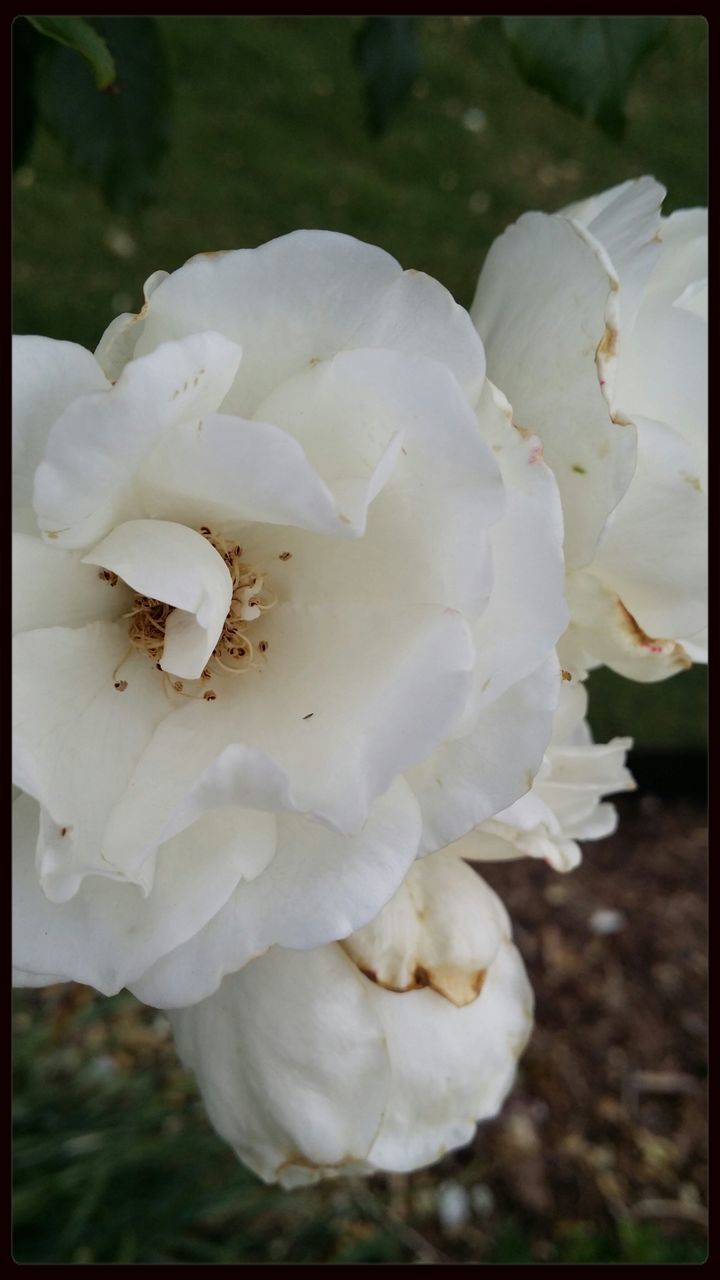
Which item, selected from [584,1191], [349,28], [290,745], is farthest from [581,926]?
[349,28]

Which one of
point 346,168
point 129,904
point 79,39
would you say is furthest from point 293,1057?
point 346,168

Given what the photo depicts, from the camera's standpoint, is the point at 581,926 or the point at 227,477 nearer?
the point at 227,477

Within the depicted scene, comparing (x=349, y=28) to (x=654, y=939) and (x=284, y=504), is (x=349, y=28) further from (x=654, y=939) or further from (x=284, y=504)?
(x=284, y=504)

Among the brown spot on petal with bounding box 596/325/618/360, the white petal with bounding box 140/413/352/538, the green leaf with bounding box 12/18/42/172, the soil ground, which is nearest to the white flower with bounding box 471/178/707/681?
the brown spot on petal with bounding box 596/325/618/360

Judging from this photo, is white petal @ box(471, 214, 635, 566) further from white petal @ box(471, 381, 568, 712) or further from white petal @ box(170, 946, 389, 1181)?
white petal @ box(170, 946, 389, 1181)

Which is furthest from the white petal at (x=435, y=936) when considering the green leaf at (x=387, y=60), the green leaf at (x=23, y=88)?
the green leaf at (x=387, y=60)

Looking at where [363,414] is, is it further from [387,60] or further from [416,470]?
[387,60]
